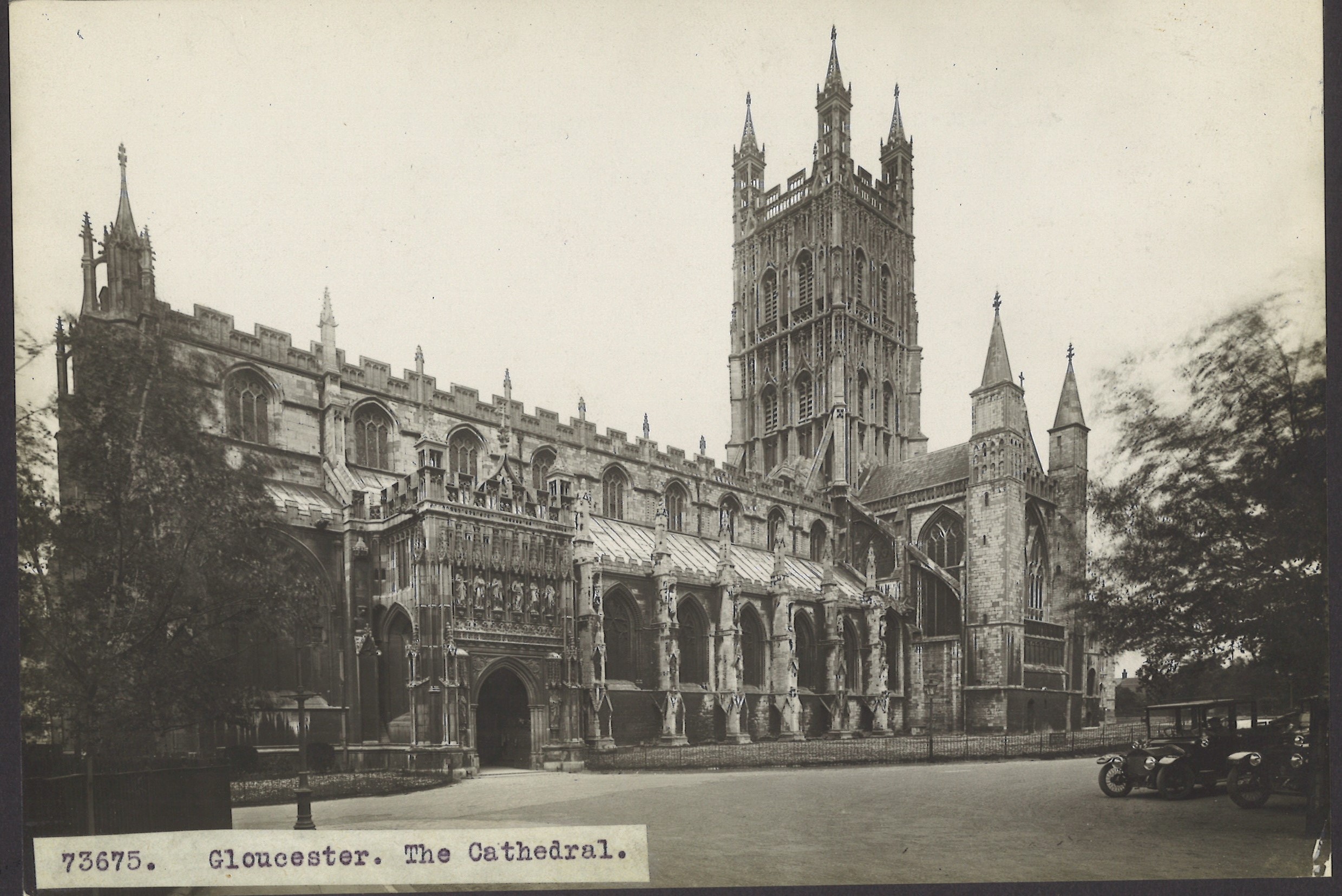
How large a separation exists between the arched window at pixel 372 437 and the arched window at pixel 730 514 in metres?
5.97

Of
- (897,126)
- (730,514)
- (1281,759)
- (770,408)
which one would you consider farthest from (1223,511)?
(730,514)

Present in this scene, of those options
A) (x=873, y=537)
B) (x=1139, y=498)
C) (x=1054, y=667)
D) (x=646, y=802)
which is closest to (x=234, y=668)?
(x=646, y=802)

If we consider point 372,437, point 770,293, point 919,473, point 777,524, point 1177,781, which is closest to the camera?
point 1177,781

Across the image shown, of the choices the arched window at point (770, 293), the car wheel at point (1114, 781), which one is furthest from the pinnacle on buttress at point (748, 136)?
the car wheel at point (1114, 781)

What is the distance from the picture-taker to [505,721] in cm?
896

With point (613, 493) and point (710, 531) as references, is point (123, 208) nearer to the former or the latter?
point (613, 493)

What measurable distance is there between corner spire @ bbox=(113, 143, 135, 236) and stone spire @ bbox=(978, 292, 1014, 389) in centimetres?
695

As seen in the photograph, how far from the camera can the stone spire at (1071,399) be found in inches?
256

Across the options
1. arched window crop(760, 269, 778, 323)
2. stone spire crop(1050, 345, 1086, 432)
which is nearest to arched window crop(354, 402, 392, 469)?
arched window crop(760, 269, 778, 323)

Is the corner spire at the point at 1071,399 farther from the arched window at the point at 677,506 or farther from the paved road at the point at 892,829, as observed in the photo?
the arched window at the point at 677,506

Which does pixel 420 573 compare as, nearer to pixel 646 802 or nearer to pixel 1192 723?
pixel 646 802

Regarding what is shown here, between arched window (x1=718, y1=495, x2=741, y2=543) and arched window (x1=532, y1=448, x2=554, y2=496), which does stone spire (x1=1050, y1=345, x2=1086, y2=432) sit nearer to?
arched window (x1=532, y1=448, x2=554, y2=496)

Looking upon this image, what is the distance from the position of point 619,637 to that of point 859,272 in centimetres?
595

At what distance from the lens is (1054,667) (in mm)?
8266
